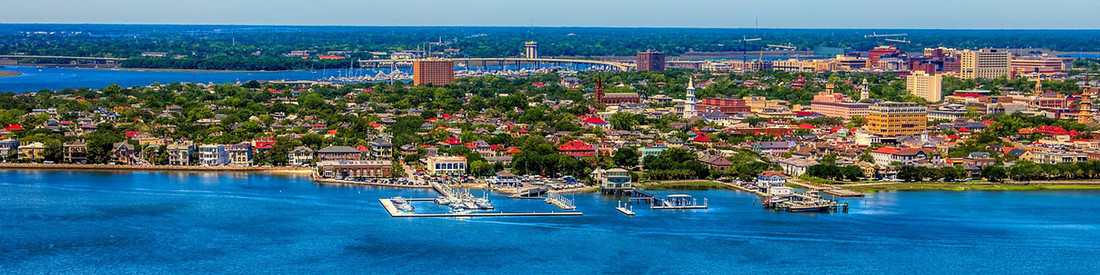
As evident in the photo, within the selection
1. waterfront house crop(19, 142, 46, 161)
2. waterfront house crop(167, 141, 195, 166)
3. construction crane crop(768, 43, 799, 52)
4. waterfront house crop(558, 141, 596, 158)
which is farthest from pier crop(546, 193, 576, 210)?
construction crane crop(768, 43, 799, 52)

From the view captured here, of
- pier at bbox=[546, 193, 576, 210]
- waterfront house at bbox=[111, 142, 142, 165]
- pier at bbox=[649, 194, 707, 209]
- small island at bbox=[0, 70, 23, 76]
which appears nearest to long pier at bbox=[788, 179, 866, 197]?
pier at bbox=[649, 194, 707, 209]

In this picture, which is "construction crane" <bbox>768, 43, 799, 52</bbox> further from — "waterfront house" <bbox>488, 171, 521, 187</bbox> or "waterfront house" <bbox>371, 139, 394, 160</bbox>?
"waterfront house" <bbox>488, 171, 521, 187</bbox>

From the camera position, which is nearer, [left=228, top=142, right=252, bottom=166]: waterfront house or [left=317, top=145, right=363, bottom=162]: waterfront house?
[left=317, top=145, right=363, bottom=162]: waterfront house

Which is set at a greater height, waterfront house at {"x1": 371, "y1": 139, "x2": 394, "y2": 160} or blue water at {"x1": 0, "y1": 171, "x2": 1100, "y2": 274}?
waterfront house at {"x1": 371, "y1": 139, "x2": 394, "y2": 160}

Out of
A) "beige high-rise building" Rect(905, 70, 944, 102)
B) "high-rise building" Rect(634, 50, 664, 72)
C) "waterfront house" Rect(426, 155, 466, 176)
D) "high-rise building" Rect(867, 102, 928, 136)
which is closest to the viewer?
"waterfront house" Rect(426, 155, 466, 176)

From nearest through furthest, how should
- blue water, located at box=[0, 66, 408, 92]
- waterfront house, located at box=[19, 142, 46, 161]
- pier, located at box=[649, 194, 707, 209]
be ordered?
→ pier, located at box=[649, 194, 707, 209]
waterfront house, located at box=[19, 142, 46, 161]
blue water, located at box=[0, 66, 408, 92]

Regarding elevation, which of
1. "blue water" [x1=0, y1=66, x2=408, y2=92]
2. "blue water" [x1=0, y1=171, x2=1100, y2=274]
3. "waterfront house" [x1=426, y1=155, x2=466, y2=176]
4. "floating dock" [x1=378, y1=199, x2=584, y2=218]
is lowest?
"blue water" [x1=0, y1=171, x2=1100, y2=274]
